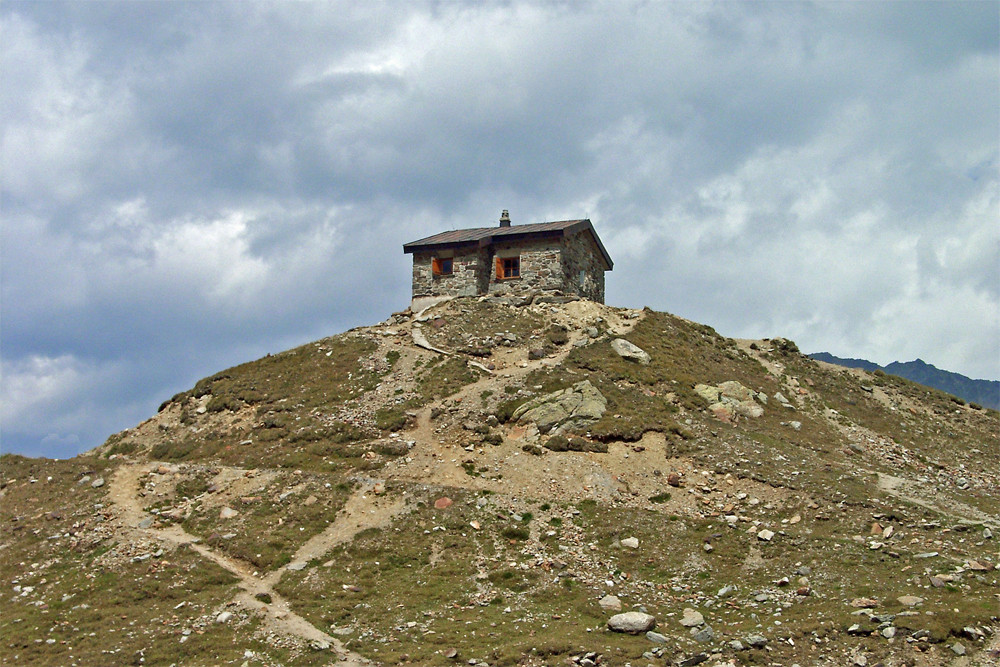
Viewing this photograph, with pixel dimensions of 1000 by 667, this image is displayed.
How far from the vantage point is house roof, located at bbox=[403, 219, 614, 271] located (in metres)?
51.0

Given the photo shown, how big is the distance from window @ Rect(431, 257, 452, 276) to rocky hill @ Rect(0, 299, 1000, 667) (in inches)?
354

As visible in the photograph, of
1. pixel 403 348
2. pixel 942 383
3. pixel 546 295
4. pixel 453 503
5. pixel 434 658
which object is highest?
pixel 942 383

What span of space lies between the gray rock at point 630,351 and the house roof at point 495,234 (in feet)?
37.2

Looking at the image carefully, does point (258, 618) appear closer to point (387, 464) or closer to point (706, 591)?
point (387, 464)

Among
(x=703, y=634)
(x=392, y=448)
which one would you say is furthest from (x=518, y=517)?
(x=703, y=634)

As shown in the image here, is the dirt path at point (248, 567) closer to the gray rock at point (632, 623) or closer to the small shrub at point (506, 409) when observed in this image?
the gray rock at point (632, 623)

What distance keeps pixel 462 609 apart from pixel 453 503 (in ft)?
22.2

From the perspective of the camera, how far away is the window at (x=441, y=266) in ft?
175

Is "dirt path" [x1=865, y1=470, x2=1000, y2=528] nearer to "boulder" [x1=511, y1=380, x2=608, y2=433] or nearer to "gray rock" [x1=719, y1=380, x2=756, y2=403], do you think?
"gray rock" [x1=719, y1=380, x2=756, y2=403]

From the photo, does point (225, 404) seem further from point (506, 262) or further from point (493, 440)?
point (506, 262)

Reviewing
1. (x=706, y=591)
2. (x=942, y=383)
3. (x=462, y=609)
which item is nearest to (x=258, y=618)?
(x=462, y=609)

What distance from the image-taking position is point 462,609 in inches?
875

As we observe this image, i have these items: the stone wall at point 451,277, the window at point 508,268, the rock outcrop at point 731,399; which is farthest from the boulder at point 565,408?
the stone wall at point 451,277

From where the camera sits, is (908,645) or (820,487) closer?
(908,645)
